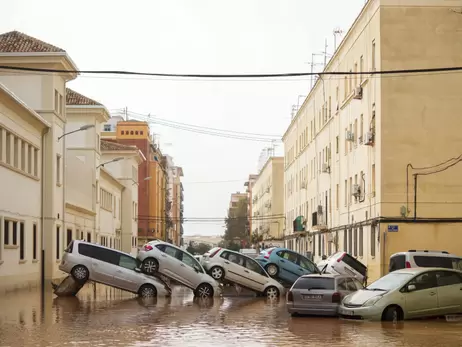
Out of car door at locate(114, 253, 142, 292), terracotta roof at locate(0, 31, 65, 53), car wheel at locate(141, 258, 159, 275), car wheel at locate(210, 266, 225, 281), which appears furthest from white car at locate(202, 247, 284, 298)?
terracotta roof at locate(0, 31, 65, 53)

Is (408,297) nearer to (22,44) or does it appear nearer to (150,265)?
(150,265)

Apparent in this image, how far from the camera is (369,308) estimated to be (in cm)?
2338

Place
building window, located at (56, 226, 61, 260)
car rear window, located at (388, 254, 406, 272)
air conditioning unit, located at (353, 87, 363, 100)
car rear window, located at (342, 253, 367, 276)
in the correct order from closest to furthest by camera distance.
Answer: car rear window, located at (388, 254, 406, 272), car rear window, located at (342, 253, 367, 276), air conditioning unit, located at (353, 87, 363, 100), building window, located at (56, 226, 61, 260)

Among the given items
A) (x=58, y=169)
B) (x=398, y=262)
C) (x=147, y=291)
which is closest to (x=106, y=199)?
(x=58, y=169)

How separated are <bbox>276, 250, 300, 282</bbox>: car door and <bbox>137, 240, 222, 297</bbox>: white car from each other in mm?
5670

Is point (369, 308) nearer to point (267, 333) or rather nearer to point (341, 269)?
point (267, 333)

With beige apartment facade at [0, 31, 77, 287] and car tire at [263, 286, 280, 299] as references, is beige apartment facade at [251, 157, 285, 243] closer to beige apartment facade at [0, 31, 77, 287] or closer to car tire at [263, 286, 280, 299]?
beige apartment facade at [0, 31, 77, 287]

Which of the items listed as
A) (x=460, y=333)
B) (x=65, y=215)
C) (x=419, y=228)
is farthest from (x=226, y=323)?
(x=65, y=215)

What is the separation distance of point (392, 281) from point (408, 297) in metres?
0.74

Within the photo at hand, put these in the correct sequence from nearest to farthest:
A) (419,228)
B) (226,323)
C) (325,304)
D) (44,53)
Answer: (226,323), (325,304), (419,228), (44,53)

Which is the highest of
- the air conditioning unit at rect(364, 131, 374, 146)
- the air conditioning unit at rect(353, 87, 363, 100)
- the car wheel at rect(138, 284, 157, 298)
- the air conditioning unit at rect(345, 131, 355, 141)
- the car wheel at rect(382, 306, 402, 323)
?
the air conditioning unit at rect(353, 87, 363, 100)

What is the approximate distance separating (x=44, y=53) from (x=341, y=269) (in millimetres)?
18646

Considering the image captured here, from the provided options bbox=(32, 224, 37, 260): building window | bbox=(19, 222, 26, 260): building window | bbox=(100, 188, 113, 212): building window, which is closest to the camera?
bbox=(19, 222, 26, 260): building window

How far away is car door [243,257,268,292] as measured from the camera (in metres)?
37.4
